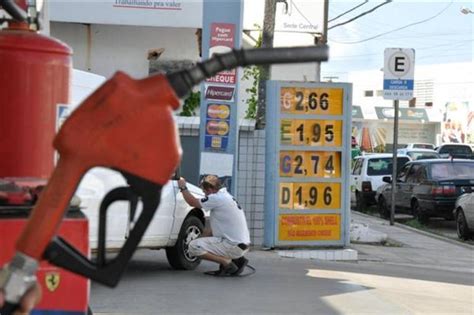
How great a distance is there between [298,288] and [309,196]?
314 cm

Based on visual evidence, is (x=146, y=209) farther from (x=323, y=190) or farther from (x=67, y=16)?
(x=67, y=16)

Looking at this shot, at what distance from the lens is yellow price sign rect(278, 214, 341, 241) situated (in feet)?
37.6

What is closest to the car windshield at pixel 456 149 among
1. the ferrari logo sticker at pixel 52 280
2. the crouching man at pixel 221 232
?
the crouching man at pixel 221 232

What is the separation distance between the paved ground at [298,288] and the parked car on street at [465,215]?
339 centimetres

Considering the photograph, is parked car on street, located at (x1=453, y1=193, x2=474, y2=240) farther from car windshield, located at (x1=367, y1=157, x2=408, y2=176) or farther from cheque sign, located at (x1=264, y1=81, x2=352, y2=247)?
car windshield, located at (x1=367, y1=157, x2=408, y2=176)

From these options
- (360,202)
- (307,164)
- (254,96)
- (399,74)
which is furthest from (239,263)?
(360,202)

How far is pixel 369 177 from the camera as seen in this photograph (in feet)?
76.8

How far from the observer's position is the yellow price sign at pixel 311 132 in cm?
1149

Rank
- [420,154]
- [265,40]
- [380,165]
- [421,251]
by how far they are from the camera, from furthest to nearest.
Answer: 1. [420,154]
2. [380,165]
3. [421,251]
4. [265,40]

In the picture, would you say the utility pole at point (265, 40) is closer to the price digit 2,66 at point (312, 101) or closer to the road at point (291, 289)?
the price digit 2,66 at point (312, 101)

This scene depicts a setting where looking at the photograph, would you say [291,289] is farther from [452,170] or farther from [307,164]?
[452,170]

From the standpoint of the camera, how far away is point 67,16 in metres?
16.3

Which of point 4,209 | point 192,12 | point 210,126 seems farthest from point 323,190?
point 4,209

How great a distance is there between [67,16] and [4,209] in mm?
14730
